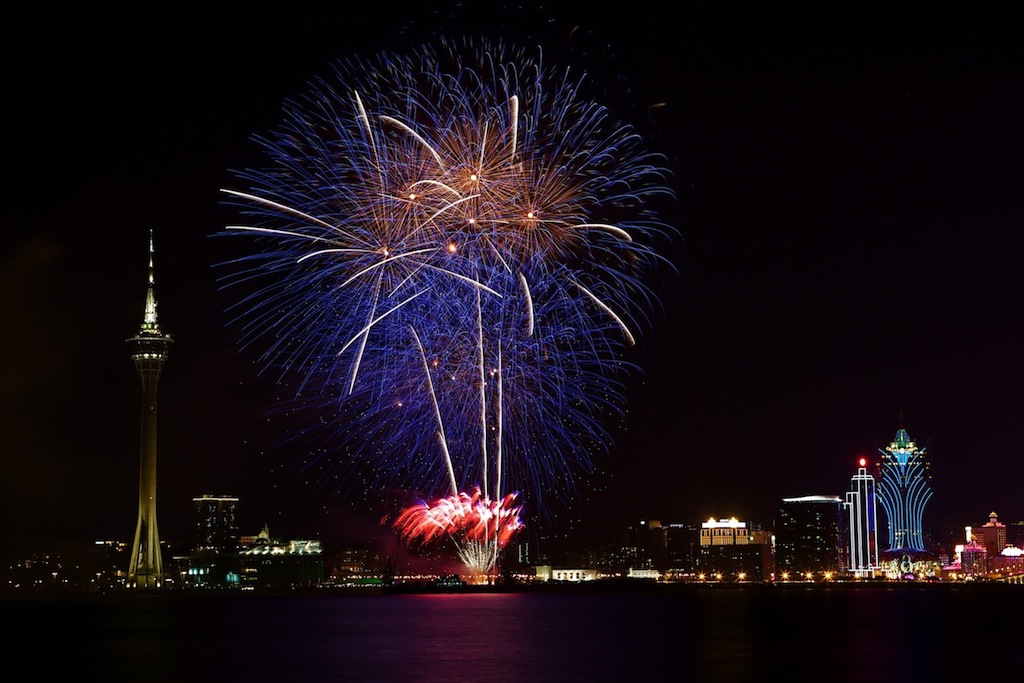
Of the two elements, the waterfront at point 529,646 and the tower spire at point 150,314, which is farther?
the tower spire at point 150,314

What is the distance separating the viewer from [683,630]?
91.2 metres

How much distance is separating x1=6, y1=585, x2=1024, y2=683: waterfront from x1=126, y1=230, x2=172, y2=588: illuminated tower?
5748cm

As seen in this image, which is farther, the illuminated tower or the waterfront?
the illuminated tower

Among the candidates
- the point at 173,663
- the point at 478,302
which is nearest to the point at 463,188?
the point at 478,302

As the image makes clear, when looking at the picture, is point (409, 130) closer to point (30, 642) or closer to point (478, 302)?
point (478, 302)

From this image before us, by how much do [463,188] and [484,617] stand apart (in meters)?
58.1

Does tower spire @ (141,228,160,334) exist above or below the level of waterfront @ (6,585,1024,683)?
above

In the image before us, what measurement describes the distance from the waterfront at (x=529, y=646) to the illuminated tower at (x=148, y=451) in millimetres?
57478

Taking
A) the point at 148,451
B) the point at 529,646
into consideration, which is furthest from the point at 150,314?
the point at 529,646

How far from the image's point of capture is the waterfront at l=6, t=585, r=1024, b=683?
190ft

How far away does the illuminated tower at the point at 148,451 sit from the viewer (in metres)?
176

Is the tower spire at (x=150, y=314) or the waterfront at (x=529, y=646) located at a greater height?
the tower spire at (x=150, y=314)

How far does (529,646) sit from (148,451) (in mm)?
116977

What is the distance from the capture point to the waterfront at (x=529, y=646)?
190 feet
